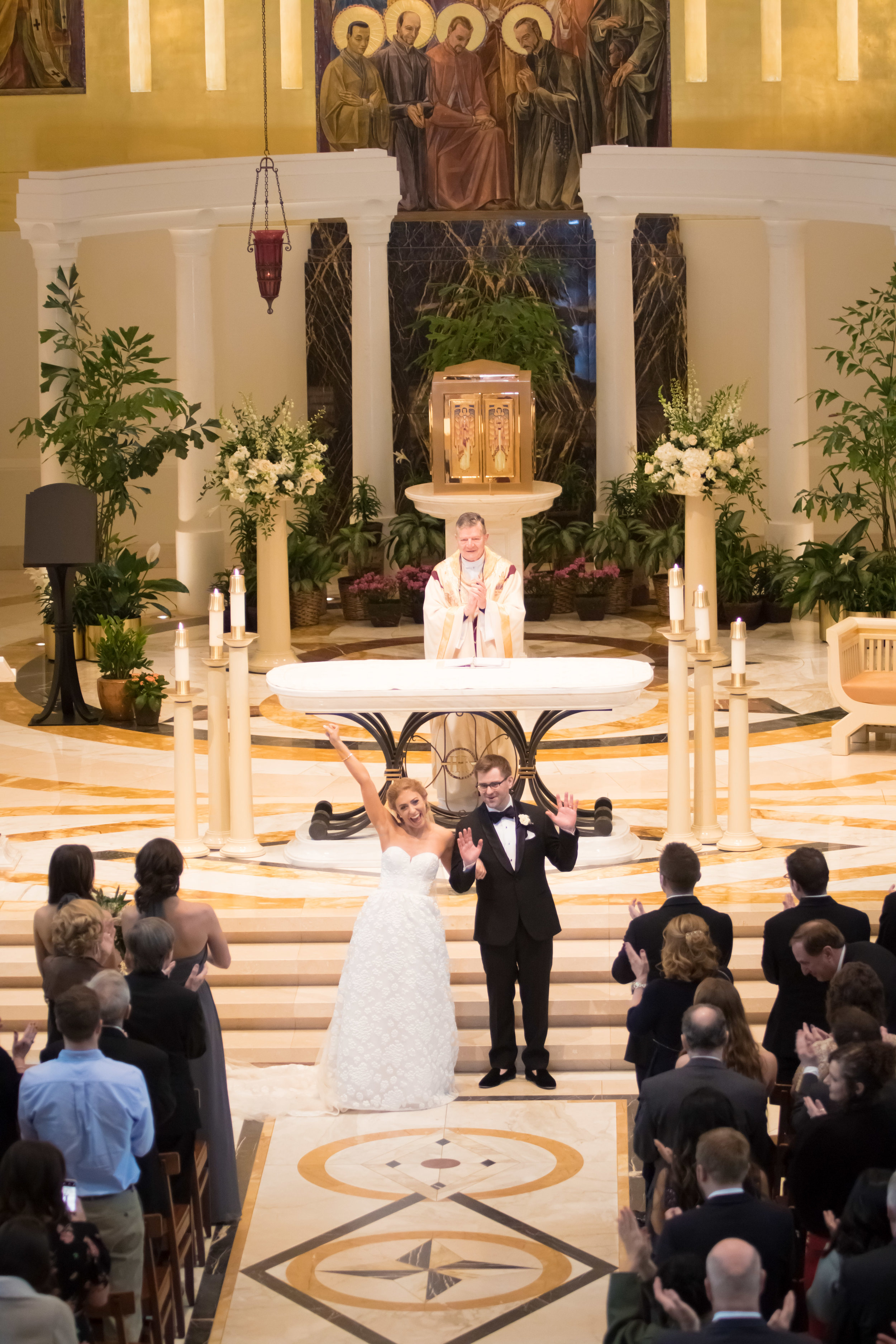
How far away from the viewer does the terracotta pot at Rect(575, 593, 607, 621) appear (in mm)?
17625

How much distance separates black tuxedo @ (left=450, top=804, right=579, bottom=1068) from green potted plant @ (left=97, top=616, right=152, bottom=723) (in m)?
6.63

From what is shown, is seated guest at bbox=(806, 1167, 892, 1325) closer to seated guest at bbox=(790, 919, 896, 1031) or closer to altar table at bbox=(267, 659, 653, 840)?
seated guest at bbox=(790, 919, 896, 1031)

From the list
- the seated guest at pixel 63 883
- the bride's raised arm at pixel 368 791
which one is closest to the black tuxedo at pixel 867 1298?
the seated guest at pixel 63 883

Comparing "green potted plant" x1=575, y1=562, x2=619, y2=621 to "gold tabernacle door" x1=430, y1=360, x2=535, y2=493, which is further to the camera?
"green potted plant" x1=575, y1=562, x2=619, y2=621

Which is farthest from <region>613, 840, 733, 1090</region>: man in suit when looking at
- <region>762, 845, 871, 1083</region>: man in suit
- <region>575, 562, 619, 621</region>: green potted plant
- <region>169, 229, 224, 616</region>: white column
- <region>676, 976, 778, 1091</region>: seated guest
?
<region>169, 229, 224, 616</region>: white column

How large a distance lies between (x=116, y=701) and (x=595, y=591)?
5436mm

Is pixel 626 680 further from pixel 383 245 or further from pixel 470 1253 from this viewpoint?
pixel 383 245

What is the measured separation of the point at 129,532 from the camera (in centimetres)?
2170

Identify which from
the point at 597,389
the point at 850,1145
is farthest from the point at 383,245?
the point at 850,1145

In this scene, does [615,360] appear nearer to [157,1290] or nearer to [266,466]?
[266,466]

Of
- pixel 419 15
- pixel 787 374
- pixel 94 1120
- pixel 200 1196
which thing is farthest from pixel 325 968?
pixel 419 15

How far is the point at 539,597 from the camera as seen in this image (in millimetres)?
17797

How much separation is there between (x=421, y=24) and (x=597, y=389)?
406cm

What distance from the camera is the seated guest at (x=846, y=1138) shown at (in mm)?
4977
